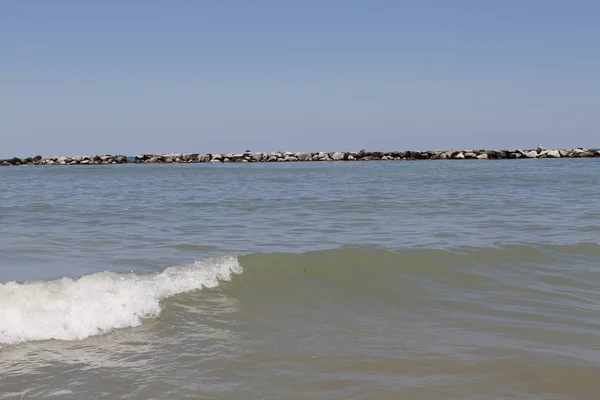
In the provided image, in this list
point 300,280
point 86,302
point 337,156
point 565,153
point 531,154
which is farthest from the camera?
point 337,156

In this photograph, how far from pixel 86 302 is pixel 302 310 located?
1.87m

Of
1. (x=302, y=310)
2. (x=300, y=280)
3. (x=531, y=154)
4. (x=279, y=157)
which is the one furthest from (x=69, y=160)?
(x=302, y=310)

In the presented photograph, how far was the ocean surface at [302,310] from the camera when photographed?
12.5 ft

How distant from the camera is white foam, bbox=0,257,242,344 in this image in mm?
4773

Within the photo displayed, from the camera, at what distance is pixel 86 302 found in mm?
5258

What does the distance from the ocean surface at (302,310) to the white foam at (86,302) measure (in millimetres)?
17

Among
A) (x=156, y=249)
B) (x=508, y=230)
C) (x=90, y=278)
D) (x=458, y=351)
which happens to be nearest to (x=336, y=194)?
(x=508, y=230)

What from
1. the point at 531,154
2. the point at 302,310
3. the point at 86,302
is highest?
the point at 531,154

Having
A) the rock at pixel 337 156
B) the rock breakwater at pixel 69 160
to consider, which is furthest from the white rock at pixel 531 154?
the rock breakwater at pixel 69 160

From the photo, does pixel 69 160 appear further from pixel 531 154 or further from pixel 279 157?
pixel 531 154

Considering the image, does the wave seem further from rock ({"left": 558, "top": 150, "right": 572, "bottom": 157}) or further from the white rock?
rock ({"left": 558, "top": 150, "right": 572, "bottom": 157})

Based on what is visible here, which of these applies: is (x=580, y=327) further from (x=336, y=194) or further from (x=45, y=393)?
(x=336, y=194)

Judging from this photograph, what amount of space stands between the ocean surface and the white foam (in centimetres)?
2

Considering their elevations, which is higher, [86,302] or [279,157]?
[279,157]
